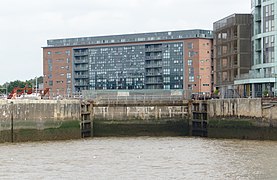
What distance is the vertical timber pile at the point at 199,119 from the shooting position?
3041 inches

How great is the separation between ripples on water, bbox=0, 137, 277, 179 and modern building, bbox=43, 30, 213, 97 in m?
97.5

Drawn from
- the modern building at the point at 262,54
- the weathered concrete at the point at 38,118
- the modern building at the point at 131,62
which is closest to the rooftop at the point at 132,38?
the modern building at the point at 131,62

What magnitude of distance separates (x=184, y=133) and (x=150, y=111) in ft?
18.9

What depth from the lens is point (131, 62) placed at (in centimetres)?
17550

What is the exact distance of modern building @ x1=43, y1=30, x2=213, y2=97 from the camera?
166875 millimetres

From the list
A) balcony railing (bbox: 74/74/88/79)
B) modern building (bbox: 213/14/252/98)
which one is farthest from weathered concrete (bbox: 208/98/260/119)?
balcony railing (bbox: 74/74/88/79)

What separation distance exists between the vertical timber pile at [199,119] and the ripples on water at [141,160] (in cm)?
812

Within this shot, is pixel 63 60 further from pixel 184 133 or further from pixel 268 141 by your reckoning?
pixel 268 141

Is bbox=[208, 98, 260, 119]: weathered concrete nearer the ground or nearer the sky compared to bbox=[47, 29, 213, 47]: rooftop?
nearer the ground

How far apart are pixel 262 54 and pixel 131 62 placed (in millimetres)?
84101

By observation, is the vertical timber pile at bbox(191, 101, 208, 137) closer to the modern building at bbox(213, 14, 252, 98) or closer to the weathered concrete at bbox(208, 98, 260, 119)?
the weathered concrete at bbox(208, 98, 260, 119)

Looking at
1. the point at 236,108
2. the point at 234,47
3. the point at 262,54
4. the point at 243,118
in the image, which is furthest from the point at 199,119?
the point at 234,47

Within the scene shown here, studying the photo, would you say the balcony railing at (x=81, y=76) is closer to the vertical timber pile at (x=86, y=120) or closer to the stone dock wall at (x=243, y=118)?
the vertical timber pile at (x=86, y=120)

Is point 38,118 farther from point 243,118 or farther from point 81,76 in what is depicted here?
point 81,76
